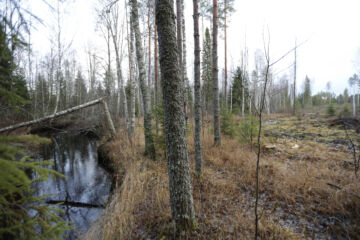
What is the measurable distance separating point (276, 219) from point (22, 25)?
401cm

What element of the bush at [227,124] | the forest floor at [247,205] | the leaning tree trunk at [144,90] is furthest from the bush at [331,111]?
the leaning tree trunk at [144,90]

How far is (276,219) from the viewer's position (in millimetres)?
2320

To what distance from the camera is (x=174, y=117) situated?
187 centimetres

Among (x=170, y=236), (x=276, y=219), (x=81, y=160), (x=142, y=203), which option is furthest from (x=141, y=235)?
(x=81, y=160)

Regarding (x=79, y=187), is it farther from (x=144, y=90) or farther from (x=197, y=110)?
(x=197, y=110)

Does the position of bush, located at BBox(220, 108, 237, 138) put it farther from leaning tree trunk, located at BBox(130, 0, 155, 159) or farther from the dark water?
the dark water

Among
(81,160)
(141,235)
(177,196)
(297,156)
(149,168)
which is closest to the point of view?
(177,196)

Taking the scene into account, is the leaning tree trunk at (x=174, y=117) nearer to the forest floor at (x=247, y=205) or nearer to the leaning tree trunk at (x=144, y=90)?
the forest floor at (x=247, y=205)

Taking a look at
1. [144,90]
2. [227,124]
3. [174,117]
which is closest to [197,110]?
[174,117]

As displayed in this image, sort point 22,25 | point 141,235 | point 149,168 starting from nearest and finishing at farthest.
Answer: point 22,25 < point 141,235 < point 149,168

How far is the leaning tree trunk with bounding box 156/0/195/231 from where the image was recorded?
1.81 metres

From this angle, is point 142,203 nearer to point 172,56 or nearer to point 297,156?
point 172,56

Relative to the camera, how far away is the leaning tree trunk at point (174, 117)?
71.2 inches

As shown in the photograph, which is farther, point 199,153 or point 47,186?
point 47,186
